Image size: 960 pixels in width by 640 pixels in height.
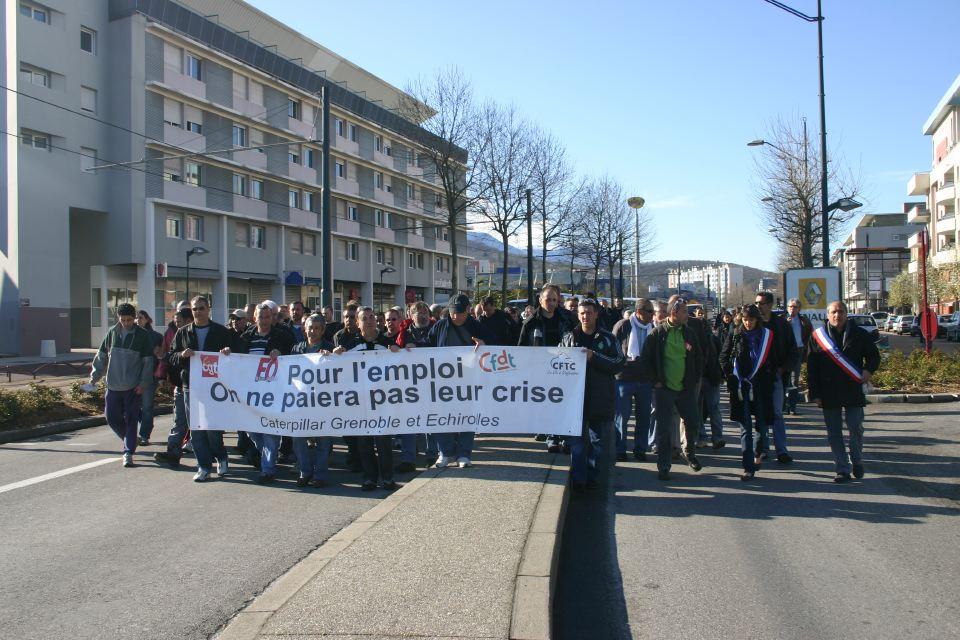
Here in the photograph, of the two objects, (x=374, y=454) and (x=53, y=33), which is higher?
(x=53, y=33)

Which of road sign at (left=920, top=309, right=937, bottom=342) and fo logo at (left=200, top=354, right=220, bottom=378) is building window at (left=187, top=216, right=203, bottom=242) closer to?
road sign at (left=920, top=309, right=937, bottom=342)

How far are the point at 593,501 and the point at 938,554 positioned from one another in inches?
110

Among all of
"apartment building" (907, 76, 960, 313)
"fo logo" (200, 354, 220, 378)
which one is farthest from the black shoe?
"apartment building" (907, 76, 960, 313)

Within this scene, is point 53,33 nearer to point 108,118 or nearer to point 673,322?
point 108,118

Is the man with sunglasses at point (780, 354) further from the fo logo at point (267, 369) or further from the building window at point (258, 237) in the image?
the building window at point (258, 237)

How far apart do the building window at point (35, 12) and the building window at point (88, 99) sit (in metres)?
3.07

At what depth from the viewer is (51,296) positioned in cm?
3416

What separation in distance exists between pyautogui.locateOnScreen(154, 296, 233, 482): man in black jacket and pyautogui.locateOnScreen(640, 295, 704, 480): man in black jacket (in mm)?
4641

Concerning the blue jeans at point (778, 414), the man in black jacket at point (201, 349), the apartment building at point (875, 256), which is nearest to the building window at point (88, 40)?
the man in black jacket at point (201, 349)

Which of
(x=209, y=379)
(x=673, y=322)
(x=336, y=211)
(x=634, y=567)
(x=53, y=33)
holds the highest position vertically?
(x=53, y=33)

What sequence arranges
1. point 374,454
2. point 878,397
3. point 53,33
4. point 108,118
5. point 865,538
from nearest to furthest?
1. point 865,538
2. point 374,454
3. point 878,397
4. point 53,33
5. point 108,118

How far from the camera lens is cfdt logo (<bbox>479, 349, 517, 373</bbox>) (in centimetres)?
838

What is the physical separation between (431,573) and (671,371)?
435cm

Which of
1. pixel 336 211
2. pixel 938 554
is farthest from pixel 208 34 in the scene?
pixel 938 554
